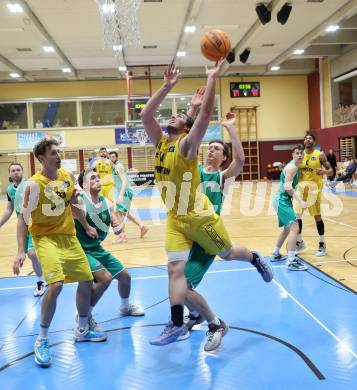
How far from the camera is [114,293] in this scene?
17.0 feet

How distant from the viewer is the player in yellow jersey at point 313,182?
6648mm

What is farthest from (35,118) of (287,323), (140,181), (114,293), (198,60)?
(287,323)

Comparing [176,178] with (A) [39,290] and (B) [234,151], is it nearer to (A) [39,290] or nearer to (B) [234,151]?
(B) [234,151]

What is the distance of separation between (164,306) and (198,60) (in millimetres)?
20467

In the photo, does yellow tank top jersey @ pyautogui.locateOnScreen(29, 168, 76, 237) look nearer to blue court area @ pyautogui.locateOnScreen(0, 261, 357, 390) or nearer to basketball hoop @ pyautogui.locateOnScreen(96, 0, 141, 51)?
blue court area @ pyautogui.locateOnScreen(0, 261, 357, 390)

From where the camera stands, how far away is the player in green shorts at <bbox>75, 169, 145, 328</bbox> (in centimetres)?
390

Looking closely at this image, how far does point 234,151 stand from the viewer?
3.71 metres

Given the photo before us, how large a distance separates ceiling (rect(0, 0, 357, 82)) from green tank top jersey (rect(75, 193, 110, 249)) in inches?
470

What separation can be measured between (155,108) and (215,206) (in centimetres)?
116

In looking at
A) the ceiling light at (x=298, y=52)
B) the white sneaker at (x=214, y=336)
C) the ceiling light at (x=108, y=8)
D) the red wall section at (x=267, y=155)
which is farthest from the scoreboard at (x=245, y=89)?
the white sneaker at (x=214, y=336)

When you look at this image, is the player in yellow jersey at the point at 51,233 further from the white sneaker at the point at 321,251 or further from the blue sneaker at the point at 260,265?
the white sneaker at the point at 321,251

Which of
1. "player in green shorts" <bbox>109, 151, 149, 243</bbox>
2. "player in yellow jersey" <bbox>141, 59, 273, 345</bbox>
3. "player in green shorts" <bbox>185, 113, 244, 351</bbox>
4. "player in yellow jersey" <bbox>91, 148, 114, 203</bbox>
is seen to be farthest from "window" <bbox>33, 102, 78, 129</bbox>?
"player in yellow jersey" <bbox>141, 59, 273, 345</bbox>

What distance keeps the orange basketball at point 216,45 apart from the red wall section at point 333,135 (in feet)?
64.0

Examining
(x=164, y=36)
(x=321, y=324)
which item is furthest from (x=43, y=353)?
(x=164, y=36)
